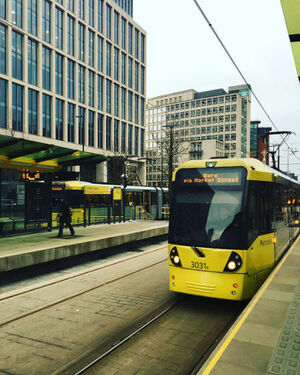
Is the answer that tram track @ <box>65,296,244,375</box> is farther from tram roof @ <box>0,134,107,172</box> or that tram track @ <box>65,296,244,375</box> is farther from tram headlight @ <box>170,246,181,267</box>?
tram roof @ <box>0,134,107,172</box>

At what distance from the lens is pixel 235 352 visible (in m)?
4.37

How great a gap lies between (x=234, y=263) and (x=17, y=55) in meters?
41.6

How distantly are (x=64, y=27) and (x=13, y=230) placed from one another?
133 feet

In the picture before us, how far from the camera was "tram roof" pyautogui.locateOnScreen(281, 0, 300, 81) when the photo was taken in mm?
4510

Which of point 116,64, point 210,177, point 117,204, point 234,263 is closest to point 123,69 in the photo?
point 116,64

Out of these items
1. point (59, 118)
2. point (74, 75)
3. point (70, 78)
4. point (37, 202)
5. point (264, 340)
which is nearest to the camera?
point (264, 340)

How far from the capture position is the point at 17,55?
134 ft

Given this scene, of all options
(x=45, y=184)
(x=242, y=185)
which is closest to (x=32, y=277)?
(x=45, y=184)

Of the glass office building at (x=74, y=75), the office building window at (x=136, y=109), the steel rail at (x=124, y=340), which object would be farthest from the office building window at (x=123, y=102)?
the steel rail at (x=124, y=340)

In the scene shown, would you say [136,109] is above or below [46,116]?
above

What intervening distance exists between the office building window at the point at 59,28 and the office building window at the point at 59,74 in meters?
1.49

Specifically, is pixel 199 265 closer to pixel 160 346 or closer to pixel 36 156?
pixel 160 346

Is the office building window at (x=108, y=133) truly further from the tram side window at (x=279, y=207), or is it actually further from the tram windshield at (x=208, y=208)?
the tram windshield at (x=208, y=208)

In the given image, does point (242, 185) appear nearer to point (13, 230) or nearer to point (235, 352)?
point (235, 352)
